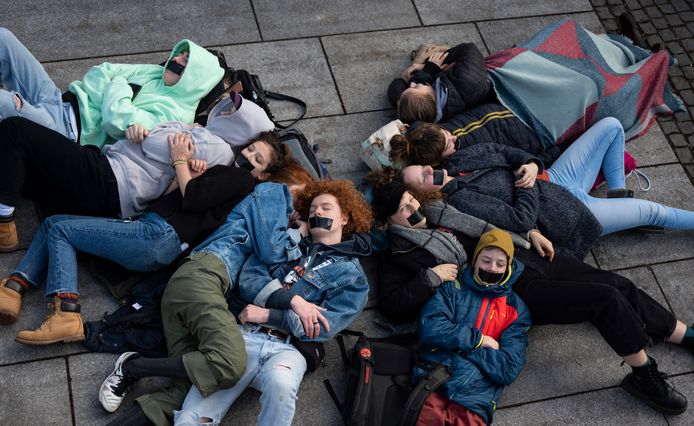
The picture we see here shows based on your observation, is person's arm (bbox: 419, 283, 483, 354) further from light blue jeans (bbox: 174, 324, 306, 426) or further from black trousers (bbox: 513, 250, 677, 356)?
light blue jeans (bbox: 174, 324, 306, 426)

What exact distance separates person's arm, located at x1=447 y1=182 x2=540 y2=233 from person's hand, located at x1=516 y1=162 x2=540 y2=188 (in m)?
0.04

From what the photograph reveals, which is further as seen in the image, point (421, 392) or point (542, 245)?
point (542, 245)

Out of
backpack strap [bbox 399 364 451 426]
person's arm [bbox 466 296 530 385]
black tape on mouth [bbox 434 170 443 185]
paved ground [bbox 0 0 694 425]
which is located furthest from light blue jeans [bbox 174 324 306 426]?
black tape on mouth [bbox 434 170 443 185]

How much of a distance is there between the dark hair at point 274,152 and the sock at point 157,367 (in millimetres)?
1571

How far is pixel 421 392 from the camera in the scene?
5137 millimetres

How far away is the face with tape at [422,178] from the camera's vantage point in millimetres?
5984

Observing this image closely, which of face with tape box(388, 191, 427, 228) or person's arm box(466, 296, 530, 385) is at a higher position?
face with tape box(388, 191, 427, 228)

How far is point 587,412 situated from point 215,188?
2790 millimetres

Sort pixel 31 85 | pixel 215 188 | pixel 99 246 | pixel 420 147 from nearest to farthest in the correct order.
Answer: pixel 99 246 < pixel 215 188 < pixel 31 85 < pixel 420 147

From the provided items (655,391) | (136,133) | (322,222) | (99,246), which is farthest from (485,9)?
(99,246)

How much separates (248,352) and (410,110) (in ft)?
7.85

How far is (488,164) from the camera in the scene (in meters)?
6.18

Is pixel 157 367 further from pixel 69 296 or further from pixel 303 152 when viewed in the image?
pixel 303 152

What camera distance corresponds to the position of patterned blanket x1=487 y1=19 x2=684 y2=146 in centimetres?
669
